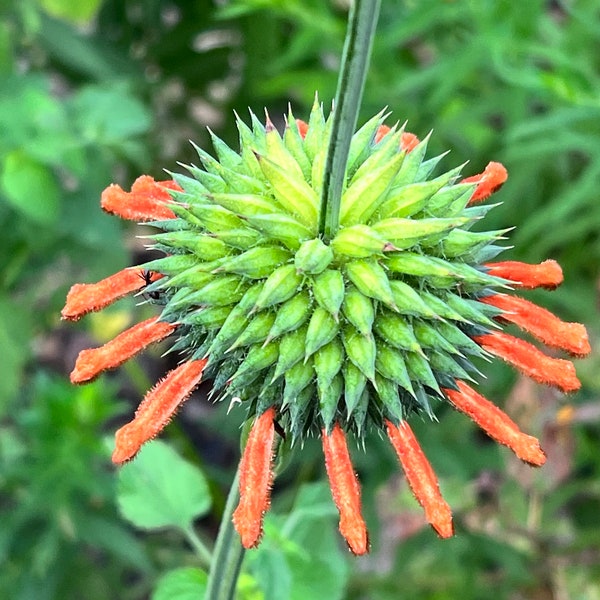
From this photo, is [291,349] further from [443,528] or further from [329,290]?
[443,528]

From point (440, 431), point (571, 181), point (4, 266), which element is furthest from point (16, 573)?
point (571, 181)

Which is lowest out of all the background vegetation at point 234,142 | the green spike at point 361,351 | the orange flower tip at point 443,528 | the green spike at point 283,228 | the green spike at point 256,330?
the background vegetation at point 234,142

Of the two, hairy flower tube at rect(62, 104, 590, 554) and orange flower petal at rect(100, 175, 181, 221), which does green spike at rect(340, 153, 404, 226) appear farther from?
orange flower petal at rect(100, 175, 181, 221)

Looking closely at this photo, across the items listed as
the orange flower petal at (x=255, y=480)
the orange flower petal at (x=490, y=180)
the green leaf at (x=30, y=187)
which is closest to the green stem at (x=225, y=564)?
the orange flower petal at (x=255, y=480)

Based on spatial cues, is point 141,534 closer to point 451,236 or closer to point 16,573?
point 16,573

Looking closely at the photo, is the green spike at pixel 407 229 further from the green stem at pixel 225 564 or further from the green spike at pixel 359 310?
the green stem at pixel 225 564

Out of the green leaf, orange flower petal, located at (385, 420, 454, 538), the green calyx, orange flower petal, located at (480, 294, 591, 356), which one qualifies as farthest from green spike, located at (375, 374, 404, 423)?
the green leaf
